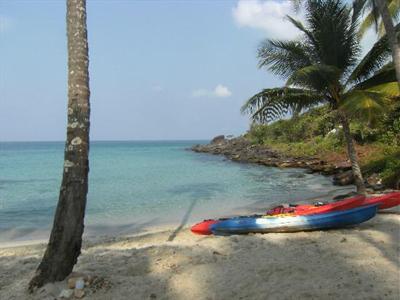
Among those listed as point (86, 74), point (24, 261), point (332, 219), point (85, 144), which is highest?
point (86, 74)

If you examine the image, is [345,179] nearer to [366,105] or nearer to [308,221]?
[366,105]

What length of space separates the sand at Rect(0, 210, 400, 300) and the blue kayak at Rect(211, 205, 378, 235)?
19cm

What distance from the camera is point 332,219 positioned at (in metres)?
9.98

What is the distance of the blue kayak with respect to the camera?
9.98 metres

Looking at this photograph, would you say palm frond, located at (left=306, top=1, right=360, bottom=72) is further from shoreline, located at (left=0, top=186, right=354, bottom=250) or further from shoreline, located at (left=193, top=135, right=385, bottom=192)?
shoreline, located at (left=0, top=186, right=354, bottom=250)

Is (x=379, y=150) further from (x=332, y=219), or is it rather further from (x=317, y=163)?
(x=332, y=219)

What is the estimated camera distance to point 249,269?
7160 millimetres

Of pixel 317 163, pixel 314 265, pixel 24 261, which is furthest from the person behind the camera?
pixel 317 163

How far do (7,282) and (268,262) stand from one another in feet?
14.9

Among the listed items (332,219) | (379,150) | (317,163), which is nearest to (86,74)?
(332,219)

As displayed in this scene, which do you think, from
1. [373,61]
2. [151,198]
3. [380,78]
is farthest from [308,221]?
[151,198]

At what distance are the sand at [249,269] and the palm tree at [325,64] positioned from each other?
5255 millimetres

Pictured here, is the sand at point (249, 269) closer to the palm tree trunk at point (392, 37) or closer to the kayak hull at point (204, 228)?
the kayak hull at point (204, 228)

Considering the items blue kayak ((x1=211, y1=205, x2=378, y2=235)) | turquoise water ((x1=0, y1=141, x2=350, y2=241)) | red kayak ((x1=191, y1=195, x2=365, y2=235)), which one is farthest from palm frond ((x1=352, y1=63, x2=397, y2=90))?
turquoise water ((x1=0, y1=141, x2=350, y2=241))
